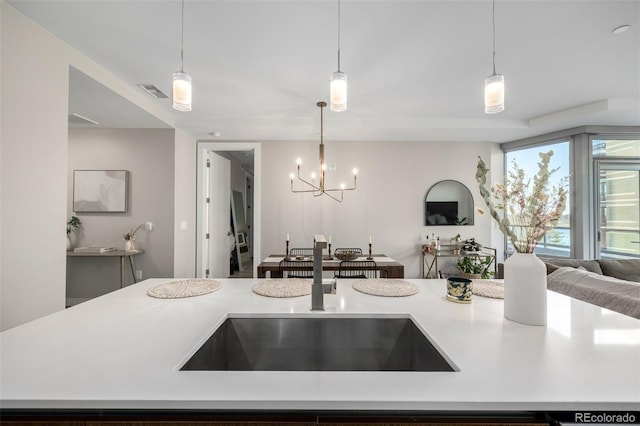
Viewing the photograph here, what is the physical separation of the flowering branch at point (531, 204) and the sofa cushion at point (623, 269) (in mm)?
2549

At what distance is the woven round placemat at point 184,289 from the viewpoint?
4.54 ft

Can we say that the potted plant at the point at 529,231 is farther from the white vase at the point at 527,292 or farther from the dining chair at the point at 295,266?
the dining chair at the point at 295,266

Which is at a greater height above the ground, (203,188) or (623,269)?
(203,188)

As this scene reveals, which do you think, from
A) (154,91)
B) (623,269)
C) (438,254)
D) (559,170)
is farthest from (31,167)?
(559,170)

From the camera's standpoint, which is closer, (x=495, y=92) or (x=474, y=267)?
(x=495, y=92)

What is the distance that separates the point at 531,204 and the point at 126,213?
4399mm

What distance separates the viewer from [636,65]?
8.11ft

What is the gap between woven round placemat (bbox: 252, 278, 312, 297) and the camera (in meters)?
1.42

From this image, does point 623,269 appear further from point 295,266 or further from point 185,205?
point 185,205

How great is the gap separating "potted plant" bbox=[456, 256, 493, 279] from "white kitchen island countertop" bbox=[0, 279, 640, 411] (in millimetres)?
3051

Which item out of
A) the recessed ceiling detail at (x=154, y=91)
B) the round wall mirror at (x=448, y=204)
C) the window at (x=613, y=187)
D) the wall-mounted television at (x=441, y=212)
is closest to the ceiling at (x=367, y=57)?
the recessed ceiling detail at (x=154, y=91)

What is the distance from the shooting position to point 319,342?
3.87 ft

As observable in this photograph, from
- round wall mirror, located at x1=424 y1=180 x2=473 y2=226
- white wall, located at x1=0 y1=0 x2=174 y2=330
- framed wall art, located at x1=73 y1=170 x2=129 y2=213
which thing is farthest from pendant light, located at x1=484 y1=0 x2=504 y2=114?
framed wall art, located at x1=73 y1=170 x2=129 y2=213

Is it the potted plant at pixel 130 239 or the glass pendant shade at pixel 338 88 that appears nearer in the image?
the glass pendant shade at pixel 338 88
